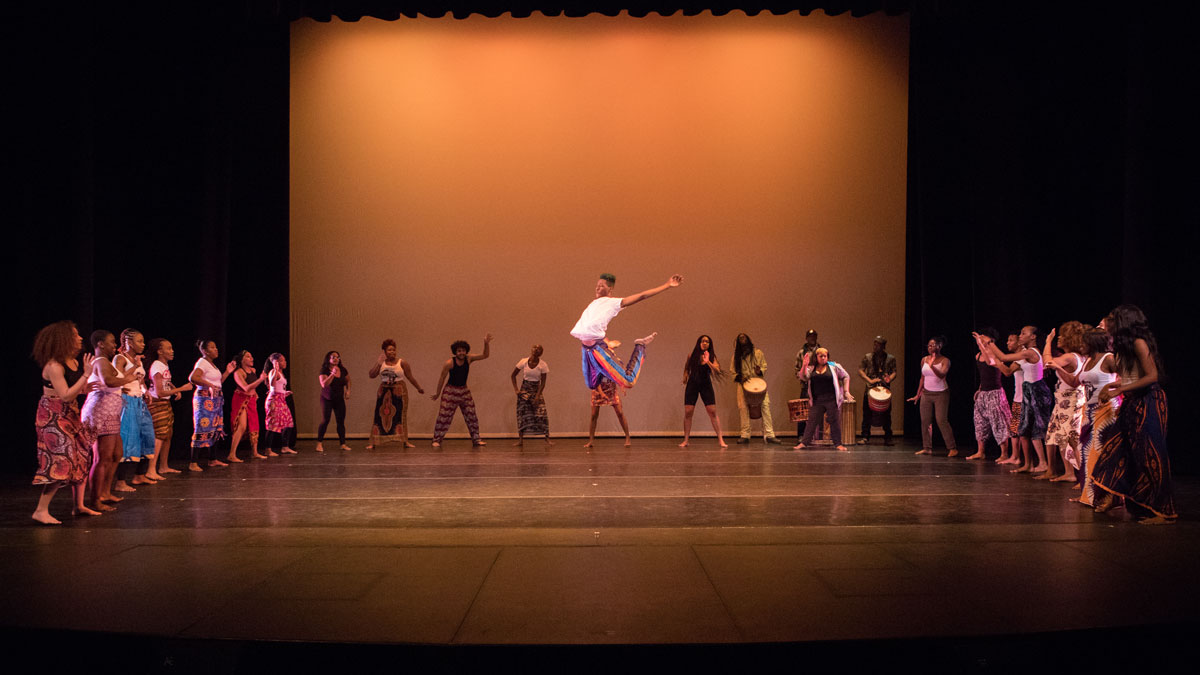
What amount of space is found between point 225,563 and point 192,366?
569 centimetres

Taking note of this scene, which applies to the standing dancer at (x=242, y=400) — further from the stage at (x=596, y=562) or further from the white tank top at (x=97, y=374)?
the white tank top at (x=97, y=374)

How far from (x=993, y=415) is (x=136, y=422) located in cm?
818

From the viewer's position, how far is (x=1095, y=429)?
19.8 ft

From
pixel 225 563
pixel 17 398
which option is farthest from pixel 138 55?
pixel 225 563

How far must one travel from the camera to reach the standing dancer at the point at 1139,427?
18.1 feet

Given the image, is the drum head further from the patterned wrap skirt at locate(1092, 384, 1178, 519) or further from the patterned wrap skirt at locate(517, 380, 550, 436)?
the patterned wrap skirt at locate(1092, 384, 1178, 519)

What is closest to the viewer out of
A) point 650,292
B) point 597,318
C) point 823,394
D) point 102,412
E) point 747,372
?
point 102,412

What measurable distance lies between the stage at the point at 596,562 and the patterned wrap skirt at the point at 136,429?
0.42 metres

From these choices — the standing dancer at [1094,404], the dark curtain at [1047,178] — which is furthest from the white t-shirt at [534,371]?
the standing dancer at [1094,404]

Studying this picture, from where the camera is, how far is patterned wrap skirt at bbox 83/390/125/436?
6.10m

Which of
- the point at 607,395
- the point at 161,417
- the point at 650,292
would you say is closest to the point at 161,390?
the point at 161,417

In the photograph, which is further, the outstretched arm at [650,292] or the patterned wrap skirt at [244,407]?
the patterned wrap skirt at [244,407]

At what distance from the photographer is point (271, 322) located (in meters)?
10.9

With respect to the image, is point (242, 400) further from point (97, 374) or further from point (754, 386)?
point (754, 386)
